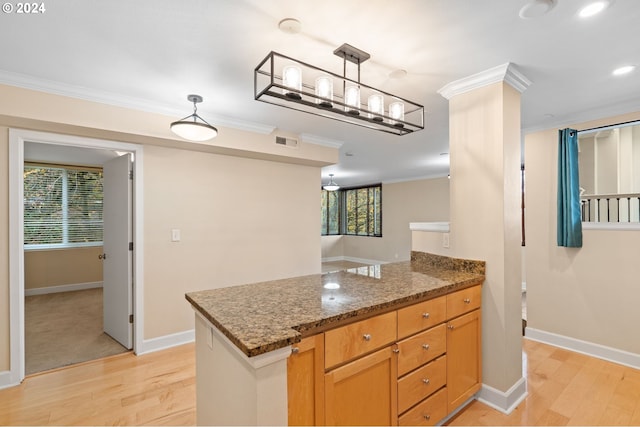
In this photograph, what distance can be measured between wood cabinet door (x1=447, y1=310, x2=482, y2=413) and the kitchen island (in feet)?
0.33

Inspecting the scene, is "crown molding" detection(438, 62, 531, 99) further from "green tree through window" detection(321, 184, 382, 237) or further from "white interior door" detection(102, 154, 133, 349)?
"green tree through window" detection(321, 184, 382, 237)

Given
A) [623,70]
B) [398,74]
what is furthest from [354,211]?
[623,70]

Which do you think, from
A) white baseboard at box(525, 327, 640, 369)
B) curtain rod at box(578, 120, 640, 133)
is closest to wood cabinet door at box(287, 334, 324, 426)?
white baseboard at box(525, 327, 640, 369)

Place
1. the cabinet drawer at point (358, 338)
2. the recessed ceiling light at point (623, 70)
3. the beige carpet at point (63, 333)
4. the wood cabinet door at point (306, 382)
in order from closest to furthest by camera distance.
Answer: the wood cabinet door at point (306, 382), the cabinet drawer at point (358, 338), the recessed ceiling light at point (623, 70), the beige carpet at point (63, 333)

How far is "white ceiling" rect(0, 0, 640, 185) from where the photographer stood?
1.58 meters

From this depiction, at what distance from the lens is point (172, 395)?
2.38 metres

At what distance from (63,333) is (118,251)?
1.37 metres

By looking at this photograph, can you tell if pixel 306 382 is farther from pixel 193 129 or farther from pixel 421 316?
pixel 193 129

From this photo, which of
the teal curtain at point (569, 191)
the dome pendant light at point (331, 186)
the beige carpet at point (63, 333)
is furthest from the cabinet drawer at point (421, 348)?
the dome pendant light at point (331, 186)

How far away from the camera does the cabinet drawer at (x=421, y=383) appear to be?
168 cm

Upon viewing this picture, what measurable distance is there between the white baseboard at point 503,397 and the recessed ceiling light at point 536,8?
2431mm

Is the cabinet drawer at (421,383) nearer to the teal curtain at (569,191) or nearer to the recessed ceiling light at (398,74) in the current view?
the recessed ceiling light at (398,74)

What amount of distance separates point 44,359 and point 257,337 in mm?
3220

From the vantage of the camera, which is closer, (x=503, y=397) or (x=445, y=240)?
Result: (x=503, y=397)
